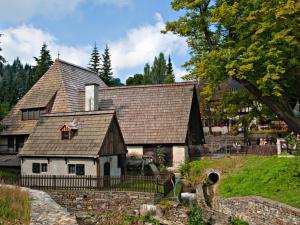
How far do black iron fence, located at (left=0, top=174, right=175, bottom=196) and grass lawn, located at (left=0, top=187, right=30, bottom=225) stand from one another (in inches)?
260

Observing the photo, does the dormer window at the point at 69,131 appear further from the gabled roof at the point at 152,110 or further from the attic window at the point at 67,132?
the gabled roof at the point at 152,110

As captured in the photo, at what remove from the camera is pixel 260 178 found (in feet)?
61.4

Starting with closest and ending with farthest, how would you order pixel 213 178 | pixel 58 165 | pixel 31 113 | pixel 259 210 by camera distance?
pixel 259 210, pixel 58 165, pixel 213 178, pixel 31 113

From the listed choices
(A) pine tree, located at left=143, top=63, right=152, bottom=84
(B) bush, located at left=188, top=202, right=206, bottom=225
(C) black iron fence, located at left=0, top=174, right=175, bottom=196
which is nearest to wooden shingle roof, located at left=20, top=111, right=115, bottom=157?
(C) black iron fence, located at left=0, top=174, right=175, bottom=196

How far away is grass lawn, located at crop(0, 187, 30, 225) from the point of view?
11121mm

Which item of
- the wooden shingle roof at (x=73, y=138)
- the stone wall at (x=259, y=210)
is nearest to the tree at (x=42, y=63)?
the wooden shingle roof at (x=73, y=138)

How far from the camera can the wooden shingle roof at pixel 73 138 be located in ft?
70.5

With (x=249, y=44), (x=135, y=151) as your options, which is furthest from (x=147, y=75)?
(x=249, y=44)

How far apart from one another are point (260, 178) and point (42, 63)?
50757mm

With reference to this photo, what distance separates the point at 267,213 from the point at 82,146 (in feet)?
41.1

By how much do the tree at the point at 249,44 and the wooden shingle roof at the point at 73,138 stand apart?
8936mm

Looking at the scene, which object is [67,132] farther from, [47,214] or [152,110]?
[47,214]

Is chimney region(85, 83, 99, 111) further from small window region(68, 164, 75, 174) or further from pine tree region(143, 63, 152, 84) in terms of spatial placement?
pine tree region(143, 63, 152, 84)

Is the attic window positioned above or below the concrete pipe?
above
